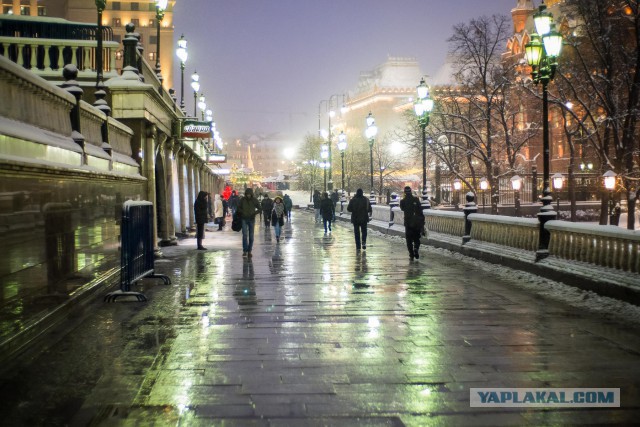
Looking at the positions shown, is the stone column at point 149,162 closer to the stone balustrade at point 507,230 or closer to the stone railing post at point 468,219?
the stone railing post at point 468,219

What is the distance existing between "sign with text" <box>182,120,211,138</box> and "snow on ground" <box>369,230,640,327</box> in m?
11.6

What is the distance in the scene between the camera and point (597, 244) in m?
11.5

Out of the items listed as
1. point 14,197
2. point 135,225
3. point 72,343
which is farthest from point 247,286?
point 14,197

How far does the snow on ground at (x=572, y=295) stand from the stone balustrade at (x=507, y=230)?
723 mm

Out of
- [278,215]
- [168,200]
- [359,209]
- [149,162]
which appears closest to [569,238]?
[359,209]

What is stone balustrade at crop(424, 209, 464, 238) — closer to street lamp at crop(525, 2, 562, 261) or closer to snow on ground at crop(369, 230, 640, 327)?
snow on ground at crop(369, 230, 640, 327)

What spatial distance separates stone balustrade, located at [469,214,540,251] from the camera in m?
14.5

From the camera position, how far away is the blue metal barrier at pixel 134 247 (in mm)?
10306

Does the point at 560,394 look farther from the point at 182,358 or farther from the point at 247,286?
the point at 247,286

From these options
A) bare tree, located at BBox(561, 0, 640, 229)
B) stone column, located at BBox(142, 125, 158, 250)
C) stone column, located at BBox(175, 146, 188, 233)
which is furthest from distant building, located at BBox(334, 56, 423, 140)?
stone column, located at BBox(142, 125, 158, 250)

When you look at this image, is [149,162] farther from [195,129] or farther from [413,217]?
[413,217]

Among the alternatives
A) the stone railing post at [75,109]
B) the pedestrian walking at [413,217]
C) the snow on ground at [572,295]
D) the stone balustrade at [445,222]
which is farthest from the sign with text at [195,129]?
the stone railing post at [75,109]

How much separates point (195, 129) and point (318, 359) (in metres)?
18.1

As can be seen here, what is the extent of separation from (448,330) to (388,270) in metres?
6.77
